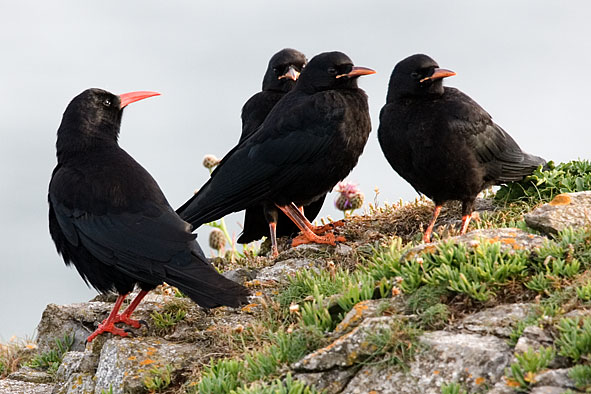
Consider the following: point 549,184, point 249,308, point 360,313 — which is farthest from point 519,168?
point 360,313

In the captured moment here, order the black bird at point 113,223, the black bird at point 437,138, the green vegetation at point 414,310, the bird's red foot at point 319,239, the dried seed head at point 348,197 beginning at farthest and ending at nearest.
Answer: the dried seed head at point 348,197 < the bird's red foot at point 319,239 < the black bird at point 437,138 < the black bird at point 113,223 < the green vegetation at point 414,310

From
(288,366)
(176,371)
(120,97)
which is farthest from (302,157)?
(288,366)

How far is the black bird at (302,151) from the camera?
324 inches

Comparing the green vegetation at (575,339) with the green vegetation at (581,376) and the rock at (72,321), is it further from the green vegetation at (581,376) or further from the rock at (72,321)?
the rock at (72,321)

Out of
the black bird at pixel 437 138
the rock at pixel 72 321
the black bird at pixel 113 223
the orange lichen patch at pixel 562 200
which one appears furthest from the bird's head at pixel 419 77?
the rock at pixel 72 321

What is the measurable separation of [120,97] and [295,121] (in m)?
1.81

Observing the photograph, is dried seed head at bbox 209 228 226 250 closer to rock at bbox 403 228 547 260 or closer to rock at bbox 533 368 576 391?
rock at bbox 403 228 547 260

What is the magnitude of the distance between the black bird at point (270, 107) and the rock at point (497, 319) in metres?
4.68

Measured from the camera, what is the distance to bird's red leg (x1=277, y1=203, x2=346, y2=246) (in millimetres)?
8211

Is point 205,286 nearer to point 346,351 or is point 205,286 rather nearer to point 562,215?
point 346,351

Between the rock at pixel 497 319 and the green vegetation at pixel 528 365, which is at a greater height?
the rock at pixel 497 319

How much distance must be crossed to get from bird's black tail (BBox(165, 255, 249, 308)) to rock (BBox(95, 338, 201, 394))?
1.59 ft

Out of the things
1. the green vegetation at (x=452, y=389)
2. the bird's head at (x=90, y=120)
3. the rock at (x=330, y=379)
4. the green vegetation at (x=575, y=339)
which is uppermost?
the bird's head at (x=90, y=120)

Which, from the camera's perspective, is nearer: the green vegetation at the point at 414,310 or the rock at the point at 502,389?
the rock at the point at 502,389
